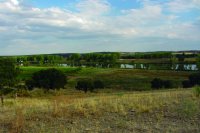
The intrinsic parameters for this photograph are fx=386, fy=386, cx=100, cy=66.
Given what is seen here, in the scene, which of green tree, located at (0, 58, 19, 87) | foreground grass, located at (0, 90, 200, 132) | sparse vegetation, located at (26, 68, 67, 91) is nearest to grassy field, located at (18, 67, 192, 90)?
sparse vegetation, located at (26, 68, 67, 91)

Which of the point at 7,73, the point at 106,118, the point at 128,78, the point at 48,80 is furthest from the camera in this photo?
the point at 128,78

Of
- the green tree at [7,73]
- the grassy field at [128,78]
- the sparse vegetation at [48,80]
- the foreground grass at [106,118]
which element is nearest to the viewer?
the foreground grass at [106,118]

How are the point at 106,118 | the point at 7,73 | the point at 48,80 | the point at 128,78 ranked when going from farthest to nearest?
the point at 128,78 < the point at 48,80 < the point at 7,73 < the point at 106,118

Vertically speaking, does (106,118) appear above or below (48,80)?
above

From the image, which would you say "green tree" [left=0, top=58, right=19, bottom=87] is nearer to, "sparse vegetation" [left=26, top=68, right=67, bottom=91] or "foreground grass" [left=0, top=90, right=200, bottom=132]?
"foreground grass" [left=0, top=90, right=200, bottom=132]

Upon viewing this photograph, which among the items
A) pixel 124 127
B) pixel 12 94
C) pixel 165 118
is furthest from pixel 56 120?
pixel 12 94

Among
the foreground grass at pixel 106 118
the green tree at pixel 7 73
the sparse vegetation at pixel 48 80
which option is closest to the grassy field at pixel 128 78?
the sparse vegetation at pixel 48 80

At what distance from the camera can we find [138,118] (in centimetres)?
976

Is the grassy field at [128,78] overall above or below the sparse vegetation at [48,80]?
below

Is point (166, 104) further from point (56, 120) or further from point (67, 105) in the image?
point (56, 120)

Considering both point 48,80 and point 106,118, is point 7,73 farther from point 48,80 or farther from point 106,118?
point 48,80

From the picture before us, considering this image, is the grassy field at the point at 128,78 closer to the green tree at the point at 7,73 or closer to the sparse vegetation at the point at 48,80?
the sparse vegetation at the point at 48,80

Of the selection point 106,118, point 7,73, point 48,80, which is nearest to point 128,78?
point 48,80

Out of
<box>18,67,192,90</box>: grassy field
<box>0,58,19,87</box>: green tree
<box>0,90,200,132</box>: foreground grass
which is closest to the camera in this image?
<box>0,90,200,132</box>: foreground grass
